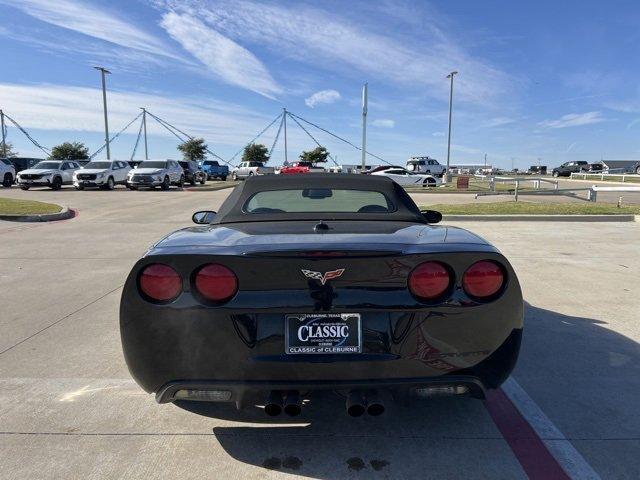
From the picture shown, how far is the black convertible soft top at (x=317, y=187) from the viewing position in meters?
3.47

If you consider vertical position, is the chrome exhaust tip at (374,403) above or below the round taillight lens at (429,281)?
below

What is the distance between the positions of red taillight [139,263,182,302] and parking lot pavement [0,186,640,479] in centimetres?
88

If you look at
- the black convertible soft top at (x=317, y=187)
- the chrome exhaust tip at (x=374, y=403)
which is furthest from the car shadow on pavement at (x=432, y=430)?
the black convertible soft top at (x=317, y=187)

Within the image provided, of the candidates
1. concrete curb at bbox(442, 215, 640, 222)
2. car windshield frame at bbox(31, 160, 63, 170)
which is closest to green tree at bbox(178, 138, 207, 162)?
car windshield frame at bbox(31, 160, 63, 170)

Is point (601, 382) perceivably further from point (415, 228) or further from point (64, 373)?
point (64, 373)

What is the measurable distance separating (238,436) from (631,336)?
142 inches

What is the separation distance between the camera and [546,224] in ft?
40.5

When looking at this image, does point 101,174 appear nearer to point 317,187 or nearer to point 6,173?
point 6,173

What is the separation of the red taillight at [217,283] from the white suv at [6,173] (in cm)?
3258

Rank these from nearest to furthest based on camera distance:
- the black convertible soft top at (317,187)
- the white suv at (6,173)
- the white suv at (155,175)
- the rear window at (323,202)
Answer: the black convertible soft top at (317,187) < the rear window at (323,202) < the white suv at (155,175) < the white suv at (6,173)

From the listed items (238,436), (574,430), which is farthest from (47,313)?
(574,430)

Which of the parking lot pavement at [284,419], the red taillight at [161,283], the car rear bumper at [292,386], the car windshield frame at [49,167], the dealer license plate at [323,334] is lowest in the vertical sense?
the parking lot pavement at [284,419]

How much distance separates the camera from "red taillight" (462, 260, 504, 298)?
2.44 m

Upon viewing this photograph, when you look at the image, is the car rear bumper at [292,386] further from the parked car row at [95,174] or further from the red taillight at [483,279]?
the parked car row at [95,174]
